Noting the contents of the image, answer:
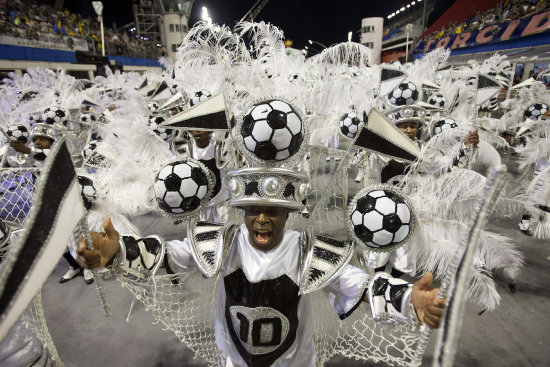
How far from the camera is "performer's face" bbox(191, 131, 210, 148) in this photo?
3266 mm

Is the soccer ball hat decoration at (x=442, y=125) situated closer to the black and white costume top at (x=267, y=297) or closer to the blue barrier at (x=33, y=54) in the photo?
the black and white costume top at (x=267, y=297)

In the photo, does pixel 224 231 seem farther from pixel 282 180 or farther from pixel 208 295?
pixel 208 295

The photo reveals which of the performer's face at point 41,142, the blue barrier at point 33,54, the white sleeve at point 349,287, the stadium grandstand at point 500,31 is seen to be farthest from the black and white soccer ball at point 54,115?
the stadium grandstand at point 500,31

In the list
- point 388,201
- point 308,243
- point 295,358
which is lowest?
point 295,358

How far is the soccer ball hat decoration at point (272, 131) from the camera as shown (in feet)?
4.02

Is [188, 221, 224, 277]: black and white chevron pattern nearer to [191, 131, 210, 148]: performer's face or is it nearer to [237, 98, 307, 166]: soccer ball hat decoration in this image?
[237, 98, 307, 166]: soccer ball hat decoration

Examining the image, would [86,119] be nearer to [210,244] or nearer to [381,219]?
[210,244]

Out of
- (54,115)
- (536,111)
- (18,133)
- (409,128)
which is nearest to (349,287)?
(409,128)

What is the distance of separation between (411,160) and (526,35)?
53.0 ft

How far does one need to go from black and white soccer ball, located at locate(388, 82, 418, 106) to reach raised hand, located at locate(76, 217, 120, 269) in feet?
11.1

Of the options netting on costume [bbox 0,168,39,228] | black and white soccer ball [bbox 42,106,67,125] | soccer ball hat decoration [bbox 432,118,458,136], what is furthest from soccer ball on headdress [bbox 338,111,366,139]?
black and white soccer ball [bbox 42,106,67,125]

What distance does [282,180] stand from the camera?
4.25 feet

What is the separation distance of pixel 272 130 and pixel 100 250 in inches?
34.4

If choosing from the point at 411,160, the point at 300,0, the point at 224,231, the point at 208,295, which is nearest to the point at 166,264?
the point at 224,231
